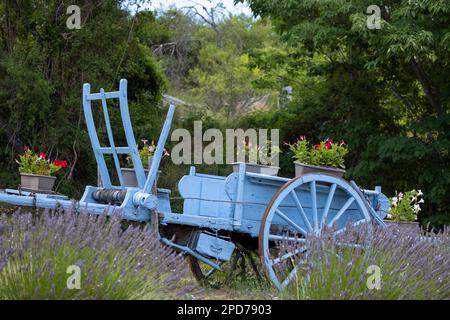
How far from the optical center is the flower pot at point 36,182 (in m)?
5.72

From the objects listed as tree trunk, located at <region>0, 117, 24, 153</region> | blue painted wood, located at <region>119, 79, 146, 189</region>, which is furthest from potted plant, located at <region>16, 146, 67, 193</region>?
tree trunk, located at <region>0, 117, 24, 153</region>

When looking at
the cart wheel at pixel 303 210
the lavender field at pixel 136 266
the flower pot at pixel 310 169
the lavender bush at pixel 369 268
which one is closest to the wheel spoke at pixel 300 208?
the cart wheel at pixel 303 210

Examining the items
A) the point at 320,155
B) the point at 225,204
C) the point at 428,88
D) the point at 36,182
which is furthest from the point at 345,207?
the point at 428,88

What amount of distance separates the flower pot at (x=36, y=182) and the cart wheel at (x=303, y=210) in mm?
1783

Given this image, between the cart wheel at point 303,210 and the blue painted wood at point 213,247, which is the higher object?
the cart wheel at point 303,210

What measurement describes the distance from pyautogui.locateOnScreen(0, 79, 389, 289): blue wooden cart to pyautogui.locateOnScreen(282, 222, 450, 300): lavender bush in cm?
54

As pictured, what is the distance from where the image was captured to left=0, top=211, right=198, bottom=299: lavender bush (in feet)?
11.9

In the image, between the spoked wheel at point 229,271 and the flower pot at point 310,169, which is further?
the spoked wheel at point 229,271

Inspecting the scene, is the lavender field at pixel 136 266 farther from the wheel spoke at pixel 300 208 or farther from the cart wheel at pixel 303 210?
the wheel spoke at pixel 300 208

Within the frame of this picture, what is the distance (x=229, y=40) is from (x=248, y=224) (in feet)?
70.4

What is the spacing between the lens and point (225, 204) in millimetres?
5730

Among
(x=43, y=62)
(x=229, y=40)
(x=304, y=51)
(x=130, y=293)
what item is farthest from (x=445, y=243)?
(x=229, y=40)

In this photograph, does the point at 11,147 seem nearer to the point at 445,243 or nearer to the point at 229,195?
the point at 229,195

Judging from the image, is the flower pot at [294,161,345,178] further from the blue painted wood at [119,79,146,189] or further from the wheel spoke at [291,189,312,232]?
the blue painted wood at [119,79,146,189]
